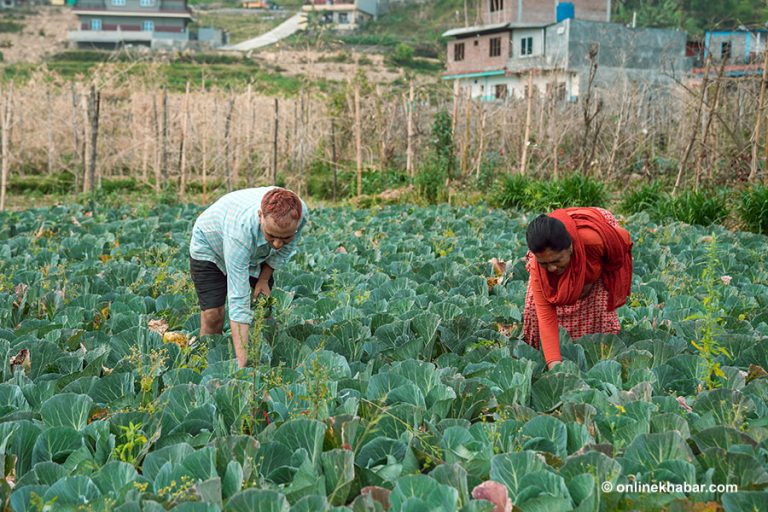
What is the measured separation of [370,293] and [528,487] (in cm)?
267

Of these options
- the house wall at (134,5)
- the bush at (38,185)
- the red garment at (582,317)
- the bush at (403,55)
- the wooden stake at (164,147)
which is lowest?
the red garment at (582,317)

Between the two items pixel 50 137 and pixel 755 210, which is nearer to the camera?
pixel 755 210

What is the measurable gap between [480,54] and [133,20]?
25256 millimetres

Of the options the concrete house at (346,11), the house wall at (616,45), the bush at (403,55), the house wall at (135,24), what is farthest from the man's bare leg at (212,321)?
the concrete house at (346,11)

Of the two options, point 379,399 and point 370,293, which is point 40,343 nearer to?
point 379,399

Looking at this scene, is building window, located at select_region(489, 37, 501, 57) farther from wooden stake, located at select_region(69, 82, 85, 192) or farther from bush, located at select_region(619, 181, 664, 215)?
bush, located at select_region(619, 181, 664, 215)

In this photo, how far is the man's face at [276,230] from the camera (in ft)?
10.7

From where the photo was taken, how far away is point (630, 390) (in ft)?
10.1

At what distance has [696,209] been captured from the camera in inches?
338

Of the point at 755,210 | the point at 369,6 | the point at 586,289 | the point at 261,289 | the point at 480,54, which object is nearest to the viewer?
the point at 586,289

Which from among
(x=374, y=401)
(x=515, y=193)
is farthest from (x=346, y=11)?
(x=374, y=401)

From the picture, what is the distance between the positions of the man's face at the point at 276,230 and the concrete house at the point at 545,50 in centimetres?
2343

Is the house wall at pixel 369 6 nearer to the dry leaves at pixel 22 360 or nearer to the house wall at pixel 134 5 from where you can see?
the house wall at pixel 134 5

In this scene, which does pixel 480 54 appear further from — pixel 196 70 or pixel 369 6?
pixel 369 6
